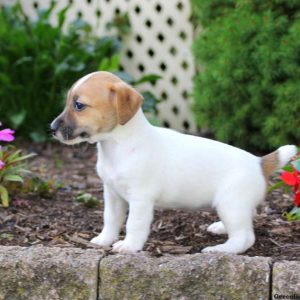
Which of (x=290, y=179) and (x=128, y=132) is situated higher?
(x=128, y=132)

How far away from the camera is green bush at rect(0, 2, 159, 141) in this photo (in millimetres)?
7172

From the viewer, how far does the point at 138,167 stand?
3.58m

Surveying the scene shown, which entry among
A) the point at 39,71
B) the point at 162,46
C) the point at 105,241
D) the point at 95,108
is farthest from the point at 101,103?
the point at 162,46

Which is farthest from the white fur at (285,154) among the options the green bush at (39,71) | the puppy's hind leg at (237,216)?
the green bush at (39,71)

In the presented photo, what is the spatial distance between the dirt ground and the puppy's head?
28.3 inches

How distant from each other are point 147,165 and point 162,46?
4.62 meters

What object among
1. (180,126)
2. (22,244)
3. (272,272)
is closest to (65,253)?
(22,244)

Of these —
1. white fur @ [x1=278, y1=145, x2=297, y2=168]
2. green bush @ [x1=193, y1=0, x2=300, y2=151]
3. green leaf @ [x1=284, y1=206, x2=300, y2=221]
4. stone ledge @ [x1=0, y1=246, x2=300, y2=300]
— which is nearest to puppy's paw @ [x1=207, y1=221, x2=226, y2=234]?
green leaf @ [x1=284, y1=206, x2=300, y2=221]

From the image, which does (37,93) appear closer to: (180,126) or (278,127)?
(180,126)

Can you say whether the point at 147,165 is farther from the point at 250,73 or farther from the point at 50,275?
the point at 250,73

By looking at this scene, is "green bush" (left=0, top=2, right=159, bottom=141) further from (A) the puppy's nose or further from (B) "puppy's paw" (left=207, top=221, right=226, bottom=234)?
(A) the puppy's nose

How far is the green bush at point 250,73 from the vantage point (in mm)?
5988

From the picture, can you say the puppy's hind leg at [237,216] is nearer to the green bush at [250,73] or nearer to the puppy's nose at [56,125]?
the puppy's nose at [56,125]

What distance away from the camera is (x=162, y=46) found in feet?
26.5
